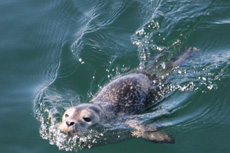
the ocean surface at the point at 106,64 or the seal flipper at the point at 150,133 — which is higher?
the ocean surface at the point at 106,64

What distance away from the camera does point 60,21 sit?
402 inches

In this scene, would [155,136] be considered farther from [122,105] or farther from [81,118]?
[81,118]

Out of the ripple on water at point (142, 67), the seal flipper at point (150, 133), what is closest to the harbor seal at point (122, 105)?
the seal flipper at point (150, 133)

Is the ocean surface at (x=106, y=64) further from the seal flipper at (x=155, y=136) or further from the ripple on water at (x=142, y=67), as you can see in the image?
the seal flipper at (x=155, y=136)

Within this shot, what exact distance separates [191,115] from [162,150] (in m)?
1.10

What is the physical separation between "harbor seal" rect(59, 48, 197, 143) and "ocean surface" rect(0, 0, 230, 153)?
0.18 m

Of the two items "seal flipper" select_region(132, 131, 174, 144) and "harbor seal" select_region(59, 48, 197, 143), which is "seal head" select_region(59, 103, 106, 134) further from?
"seal flipper" select_region(132, 131, 174, 144)

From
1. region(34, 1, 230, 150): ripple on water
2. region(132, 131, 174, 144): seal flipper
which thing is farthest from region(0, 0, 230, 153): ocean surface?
region(132, 131, 174, 144): seal flipper

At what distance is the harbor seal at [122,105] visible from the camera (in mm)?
6137

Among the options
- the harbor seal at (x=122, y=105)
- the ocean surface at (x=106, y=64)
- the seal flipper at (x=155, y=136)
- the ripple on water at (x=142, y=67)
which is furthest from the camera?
the ripple on water at (x=142, y=67)

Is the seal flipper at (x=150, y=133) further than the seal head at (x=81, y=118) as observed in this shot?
Yes

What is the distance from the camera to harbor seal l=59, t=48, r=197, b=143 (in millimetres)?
6137

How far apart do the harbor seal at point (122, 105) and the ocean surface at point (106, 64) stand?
0.18 metres

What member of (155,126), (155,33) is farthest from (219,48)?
(155,126)
